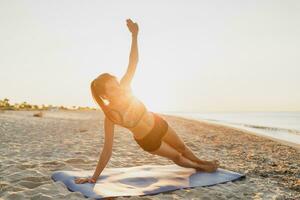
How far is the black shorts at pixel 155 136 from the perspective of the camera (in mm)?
5109

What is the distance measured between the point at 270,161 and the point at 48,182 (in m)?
6.11

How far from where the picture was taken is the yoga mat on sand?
4629 mm

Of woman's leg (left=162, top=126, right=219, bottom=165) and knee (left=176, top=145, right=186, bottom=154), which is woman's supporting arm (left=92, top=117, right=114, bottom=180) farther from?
knee (left=176, top=145, right=186, bottom=154)

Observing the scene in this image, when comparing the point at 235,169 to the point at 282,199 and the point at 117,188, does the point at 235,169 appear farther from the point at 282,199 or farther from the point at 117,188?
the point at 117,188

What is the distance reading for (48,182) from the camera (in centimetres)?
502

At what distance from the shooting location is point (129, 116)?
4.86 m

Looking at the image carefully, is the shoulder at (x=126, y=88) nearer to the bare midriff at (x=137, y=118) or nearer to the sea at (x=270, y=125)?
the bare midriff at (x=137, y=118)

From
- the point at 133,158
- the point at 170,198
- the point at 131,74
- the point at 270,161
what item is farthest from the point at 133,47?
the point at 270,161

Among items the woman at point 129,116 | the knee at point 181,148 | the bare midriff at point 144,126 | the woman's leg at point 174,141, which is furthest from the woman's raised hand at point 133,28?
the knee at point 181,148

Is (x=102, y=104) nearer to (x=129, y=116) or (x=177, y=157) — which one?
(x=129, y=116)

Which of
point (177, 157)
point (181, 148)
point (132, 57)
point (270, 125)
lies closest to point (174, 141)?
point (181, 148)

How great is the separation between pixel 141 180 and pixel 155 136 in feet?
2.86

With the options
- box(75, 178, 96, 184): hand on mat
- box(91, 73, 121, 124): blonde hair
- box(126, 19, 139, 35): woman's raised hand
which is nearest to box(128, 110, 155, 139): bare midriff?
box(91, 73, 121, 124): blonde hair

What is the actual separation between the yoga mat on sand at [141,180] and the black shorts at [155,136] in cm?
64
